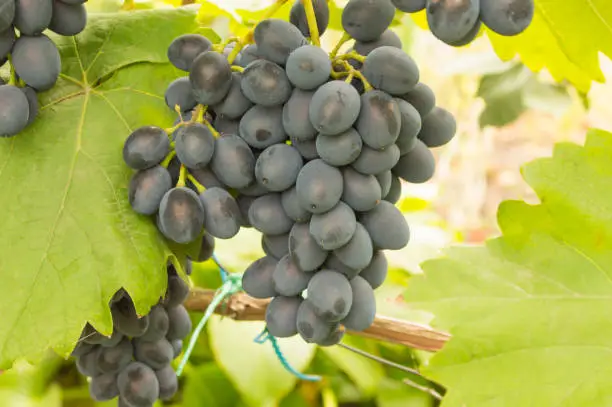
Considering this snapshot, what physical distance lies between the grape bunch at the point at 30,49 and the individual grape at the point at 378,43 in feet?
0.75

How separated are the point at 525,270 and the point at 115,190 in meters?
0.44

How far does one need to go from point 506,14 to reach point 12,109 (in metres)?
0.39

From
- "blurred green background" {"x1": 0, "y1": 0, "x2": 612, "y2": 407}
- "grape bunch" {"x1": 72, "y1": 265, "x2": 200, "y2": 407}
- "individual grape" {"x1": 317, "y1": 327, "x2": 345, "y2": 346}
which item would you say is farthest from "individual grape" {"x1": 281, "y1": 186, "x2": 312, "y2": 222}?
"blurred green background" {"x1": 0, "y1": 0, "x2": 612, "y2": 407}

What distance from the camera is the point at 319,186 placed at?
526mm

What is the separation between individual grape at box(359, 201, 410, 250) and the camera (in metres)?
0.57

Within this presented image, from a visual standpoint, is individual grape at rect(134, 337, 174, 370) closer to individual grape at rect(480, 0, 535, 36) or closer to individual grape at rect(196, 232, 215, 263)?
individual grape at rect(196, 232, 215, 263)

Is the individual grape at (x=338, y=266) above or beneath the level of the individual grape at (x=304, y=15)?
beneath

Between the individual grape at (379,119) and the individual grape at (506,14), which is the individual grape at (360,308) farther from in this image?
the individual grape at (506,14)

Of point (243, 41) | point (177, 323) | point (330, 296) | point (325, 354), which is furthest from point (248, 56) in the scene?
point (325, 354)

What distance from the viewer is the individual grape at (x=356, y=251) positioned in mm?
554

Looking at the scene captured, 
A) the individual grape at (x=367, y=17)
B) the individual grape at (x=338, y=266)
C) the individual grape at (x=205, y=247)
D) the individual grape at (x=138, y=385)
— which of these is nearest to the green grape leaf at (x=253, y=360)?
the individual grape at (x=138, y=385)

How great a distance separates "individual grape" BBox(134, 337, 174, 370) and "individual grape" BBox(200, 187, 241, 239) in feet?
0.85

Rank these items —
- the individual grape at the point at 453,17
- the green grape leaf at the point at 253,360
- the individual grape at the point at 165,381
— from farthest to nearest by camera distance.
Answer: the green grape leaf at the point at 253,360 → the individual grape at the point at 165,381 → the individual grape at the point at 453,17

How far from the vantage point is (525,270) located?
752mm
